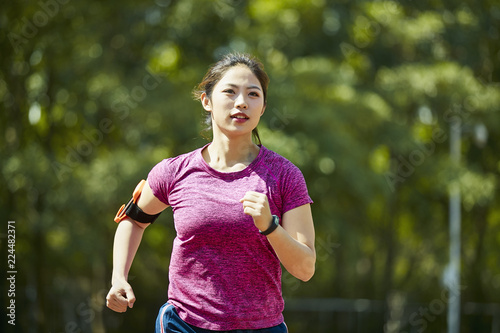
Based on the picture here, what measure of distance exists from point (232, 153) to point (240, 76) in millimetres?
334

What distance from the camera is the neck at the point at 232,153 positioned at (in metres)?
3.18

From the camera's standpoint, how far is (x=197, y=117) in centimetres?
1392

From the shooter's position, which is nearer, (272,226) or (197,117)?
(272,226)

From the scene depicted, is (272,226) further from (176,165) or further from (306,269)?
(176,165)

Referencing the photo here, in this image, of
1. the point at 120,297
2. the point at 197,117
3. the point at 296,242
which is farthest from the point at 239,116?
the point at 197,117

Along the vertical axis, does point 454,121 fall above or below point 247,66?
above

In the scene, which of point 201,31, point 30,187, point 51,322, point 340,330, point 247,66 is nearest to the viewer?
point 247,66

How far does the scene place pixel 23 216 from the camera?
49.6 ft

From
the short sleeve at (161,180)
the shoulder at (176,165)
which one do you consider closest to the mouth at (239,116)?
→ the shoulder at (176,165)

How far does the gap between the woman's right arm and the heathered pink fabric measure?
256mm

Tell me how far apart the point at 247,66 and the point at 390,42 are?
16.3m

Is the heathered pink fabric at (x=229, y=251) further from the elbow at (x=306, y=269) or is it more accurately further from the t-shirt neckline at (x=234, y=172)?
the elbow at (x=306, y=269)

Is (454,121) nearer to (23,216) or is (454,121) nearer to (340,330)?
(340,330)

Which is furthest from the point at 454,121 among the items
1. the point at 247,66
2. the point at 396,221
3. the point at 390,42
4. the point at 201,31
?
the point at 247,66
